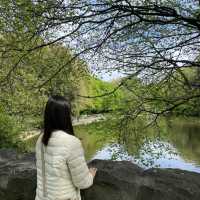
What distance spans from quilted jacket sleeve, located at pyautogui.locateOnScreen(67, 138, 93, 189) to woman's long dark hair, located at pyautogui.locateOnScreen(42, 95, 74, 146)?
0.14 m

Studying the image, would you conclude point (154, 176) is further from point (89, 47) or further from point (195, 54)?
point (195, 54)

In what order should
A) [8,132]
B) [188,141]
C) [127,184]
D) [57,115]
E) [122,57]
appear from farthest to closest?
[188,141]
[8,132]
[122,57]
[127,184]
[57,115]

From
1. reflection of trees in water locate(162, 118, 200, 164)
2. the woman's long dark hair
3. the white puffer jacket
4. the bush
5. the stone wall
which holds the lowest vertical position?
reflection of trees in water locate(162, 118, 200, 164)

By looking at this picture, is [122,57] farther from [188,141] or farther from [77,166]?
[188,141]

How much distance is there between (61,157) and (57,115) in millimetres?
356

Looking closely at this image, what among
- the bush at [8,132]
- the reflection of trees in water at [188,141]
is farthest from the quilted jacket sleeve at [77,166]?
the reflection of trees in water at [188,141]

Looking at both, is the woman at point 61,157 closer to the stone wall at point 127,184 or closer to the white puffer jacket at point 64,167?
the white puffer jacket at point 64,167

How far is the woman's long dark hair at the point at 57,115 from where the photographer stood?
380cm

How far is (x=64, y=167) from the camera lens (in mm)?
3869

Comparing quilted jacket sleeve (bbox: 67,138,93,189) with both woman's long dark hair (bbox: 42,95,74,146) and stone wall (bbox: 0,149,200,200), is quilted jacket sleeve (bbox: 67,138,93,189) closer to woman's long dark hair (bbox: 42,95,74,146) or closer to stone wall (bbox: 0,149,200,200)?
woman's long dark hair (bbox: 42,95,74,146)

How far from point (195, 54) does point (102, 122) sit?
3105 millimetres

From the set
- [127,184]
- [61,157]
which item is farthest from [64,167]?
[127,184]

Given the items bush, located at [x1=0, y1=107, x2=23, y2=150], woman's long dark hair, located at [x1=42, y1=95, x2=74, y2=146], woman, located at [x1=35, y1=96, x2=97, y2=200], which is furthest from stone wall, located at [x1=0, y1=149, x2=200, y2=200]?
bush, located at [x1=0, y1=107, x2=23, y2=150]

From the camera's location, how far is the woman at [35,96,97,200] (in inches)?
150
